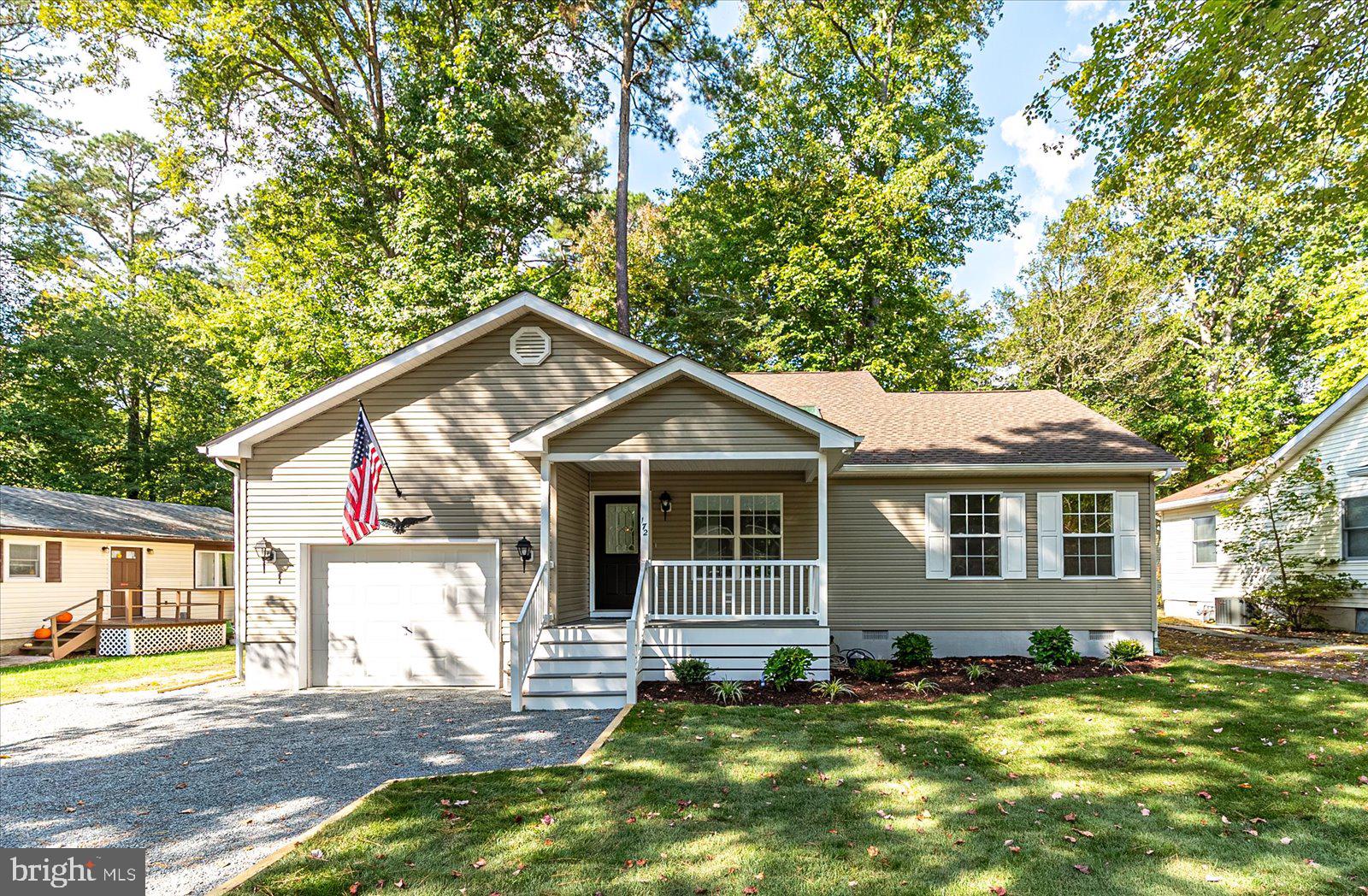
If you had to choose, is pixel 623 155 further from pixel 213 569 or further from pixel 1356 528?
pixel 1356 528

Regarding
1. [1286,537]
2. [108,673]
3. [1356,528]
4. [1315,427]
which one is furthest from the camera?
[1286,537]

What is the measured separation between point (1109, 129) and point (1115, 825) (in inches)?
422

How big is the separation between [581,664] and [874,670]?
4.19 metres

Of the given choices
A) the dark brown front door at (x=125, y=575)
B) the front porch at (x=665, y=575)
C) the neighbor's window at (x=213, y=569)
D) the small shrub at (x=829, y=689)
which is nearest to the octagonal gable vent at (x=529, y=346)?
the front porch at (x=665, y=575)

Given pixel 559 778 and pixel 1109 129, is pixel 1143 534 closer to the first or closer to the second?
pixel 1109 129

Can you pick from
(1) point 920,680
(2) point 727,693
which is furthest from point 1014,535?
(2) point 727,693

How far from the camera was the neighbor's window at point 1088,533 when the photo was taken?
1151cm

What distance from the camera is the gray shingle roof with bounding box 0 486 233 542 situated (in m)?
15.5

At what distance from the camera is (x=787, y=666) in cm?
915

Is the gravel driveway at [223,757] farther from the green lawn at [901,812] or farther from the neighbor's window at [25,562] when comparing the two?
the neighbor's window at [25,562]

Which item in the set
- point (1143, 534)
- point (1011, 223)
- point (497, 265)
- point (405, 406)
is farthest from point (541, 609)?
point (1011, 223)

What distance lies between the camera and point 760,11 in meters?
23.6

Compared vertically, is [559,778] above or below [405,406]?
below

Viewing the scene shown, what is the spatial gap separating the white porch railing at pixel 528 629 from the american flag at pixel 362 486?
2.35 m
